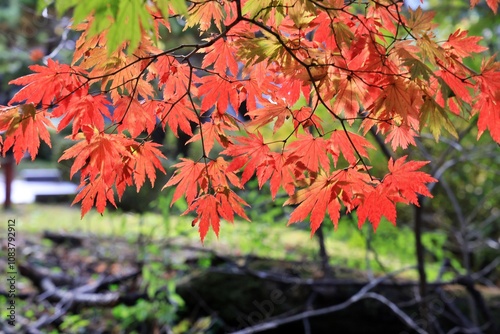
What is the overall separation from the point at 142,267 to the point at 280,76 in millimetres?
2282

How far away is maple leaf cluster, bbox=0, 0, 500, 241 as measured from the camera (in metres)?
1.29

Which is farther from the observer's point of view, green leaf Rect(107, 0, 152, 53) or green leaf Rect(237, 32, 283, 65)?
green leaf Rect(237, 32, 283, 65)

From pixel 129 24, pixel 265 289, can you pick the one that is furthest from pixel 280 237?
pixel 129 24

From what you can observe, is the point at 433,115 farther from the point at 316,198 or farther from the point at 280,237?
the point at 280,237

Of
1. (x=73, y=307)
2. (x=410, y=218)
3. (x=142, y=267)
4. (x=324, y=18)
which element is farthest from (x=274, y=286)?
(x=410, y=218)

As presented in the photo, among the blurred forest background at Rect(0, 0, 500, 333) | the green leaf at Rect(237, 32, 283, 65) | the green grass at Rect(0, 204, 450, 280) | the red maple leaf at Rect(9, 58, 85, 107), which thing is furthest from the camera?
the green grass at Rect(0, 204, 450, 280)

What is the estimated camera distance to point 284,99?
1437 mm

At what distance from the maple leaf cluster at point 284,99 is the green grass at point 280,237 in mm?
1467

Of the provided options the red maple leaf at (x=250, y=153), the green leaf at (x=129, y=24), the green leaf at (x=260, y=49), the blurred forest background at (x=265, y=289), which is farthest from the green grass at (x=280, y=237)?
the green leaf at (x=129, y=24)

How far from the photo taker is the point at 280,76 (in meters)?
1.46

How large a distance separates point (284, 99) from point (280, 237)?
11.2ft

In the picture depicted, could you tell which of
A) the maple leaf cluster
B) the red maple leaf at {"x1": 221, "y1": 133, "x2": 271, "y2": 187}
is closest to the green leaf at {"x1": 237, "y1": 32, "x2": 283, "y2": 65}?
the maple leaf cluster

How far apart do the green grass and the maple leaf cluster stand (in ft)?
4.81

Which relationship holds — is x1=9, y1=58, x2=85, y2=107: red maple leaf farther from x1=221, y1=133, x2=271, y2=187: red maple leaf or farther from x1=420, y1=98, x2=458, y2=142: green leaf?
x1=420, y1=98, x2=458, y2=142: green leaf
